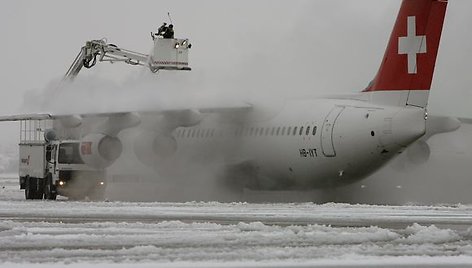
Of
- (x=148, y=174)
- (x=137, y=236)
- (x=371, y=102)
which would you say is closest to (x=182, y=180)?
(x=148, y=174)

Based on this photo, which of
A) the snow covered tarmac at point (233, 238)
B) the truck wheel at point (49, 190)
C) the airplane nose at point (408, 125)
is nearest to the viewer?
the snow covered tarmac at point (233, 238)

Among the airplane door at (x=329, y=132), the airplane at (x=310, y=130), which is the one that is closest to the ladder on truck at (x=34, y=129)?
the airplane at (x=310, y=130)

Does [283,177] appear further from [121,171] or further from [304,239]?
[304,239]

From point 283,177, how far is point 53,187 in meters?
8.44

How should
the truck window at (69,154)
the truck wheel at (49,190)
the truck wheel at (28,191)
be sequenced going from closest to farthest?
the truck window at (69,154)
the truck wheel at (49,190)
the truck wheel at (28,191)

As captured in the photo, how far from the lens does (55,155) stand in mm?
31219

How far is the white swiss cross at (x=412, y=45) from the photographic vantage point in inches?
1001

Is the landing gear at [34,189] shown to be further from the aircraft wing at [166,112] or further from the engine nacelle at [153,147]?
the engine nacelle at [153,147]

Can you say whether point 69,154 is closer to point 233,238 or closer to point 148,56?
point 148,56

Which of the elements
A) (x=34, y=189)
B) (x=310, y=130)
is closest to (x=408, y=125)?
(x=310, y=130)

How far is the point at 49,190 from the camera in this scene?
102ft

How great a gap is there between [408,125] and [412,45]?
2.68 m

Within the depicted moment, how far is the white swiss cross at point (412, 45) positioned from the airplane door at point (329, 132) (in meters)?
2.63

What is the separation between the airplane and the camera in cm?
2534
